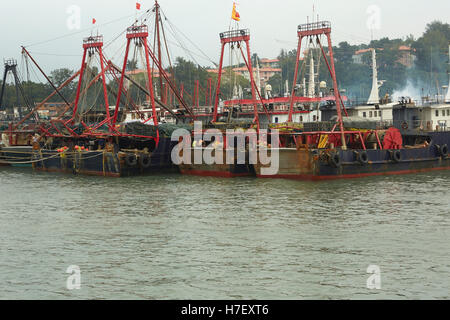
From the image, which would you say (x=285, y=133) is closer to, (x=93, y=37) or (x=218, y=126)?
(x=218, y=126)

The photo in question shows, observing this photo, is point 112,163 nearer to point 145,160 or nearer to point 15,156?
point 145,160

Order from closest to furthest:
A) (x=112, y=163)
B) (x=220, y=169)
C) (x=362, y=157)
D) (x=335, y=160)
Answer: (x=335, y=160), (x=362, y=157), (x=220, y=169), (x=112, y=163)

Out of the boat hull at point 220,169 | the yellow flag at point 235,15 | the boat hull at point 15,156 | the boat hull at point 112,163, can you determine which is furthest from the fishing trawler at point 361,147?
the boat hull at point 15,156

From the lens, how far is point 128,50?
140 feet

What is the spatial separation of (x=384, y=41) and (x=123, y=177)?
17114 centimetres

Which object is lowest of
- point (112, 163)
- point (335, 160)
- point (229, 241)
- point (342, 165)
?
point (229, 241)

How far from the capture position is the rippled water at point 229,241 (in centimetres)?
1545

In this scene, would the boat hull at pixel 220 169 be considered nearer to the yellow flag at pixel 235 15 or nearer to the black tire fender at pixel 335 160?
the black tire fender at pixel 335 160

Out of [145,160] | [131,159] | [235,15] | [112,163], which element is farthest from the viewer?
[235,15]

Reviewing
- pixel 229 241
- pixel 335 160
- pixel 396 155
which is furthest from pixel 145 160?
pixel 229 241

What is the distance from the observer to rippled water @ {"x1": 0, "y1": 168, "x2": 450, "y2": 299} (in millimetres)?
15453

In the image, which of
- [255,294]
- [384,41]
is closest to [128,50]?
[255,294]

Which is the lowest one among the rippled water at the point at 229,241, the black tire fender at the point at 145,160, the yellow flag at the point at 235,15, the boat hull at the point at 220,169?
the rippled water at the point at 229,241

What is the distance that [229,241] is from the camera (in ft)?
66.4
